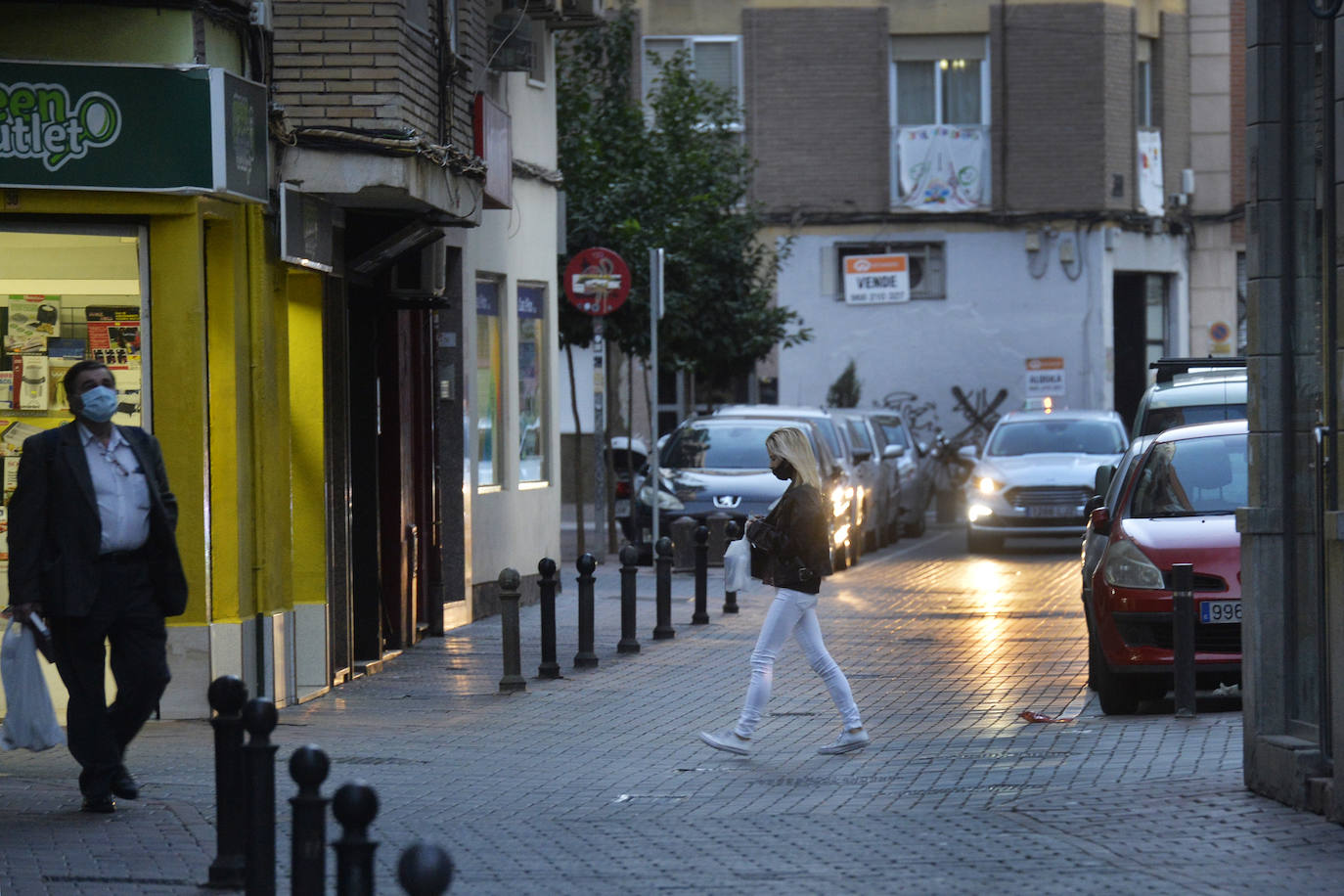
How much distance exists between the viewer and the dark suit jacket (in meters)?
8.43

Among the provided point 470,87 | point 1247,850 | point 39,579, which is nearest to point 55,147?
point 39,579

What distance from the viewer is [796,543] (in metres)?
10.4

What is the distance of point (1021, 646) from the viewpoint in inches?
599

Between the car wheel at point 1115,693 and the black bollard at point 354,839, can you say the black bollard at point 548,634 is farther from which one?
the black bollard at point 354,839

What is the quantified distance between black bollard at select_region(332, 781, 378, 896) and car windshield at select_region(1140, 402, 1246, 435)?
10.9m

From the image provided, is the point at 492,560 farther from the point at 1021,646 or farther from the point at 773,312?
the point at 773,312

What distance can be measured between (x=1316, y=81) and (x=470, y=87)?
28.2 ft

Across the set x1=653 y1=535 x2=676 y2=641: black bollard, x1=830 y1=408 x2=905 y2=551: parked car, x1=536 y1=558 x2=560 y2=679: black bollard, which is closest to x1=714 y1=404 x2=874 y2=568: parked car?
x1=830 y1=408 x2=905 y2=551: parked car

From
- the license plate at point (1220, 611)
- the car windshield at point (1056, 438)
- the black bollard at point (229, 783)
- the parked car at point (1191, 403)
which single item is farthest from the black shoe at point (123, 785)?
the car windshield at point (1056, 438)

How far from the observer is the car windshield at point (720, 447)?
75.3ft

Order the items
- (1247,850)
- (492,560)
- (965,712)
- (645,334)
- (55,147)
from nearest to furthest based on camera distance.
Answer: (1247,850), (55,147), (965,712), (492,560), (645,334)

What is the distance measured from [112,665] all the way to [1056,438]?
1905cm

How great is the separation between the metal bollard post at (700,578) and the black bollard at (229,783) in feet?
33.2

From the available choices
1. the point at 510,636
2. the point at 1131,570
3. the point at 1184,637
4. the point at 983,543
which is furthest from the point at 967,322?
the point at 1184,637
